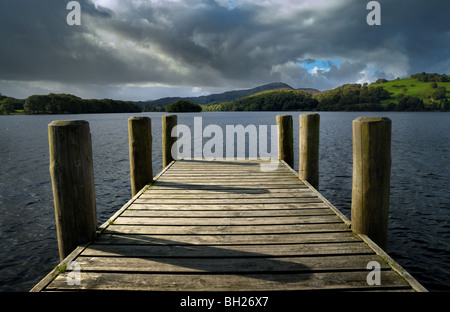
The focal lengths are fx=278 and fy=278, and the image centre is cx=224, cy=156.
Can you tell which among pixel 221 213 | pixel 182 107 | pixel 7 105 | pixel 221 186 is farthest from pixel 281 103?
pixel 221 213

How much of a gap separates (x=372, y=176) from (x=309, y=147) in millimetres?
3099

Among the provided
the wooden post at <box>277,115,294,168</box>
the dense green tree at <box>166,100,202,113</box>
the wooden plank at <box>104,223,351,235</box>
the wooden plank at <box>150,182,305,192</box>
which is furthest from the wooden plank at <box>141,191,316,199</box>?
the dense green tree at <box>166,100,202,113</box>

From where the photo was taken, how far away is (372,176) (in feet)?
11.0

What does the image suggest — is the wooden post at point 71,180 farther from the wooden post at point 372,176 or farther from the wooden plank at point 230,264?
the wooden post at point 372,176

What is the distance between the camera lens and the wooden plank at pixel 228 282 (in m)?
2.51

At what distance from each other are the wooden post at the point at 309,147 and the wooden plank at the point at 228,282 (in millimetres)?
3876

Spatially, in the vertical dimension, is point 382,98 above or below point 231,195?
above

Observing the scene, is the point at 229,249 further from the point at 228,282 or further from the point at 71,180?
the point at 71,180

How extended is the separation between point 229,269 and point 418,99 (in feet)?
418

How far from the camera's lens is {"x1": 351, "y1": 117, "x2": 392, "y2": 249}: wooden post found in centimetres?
328

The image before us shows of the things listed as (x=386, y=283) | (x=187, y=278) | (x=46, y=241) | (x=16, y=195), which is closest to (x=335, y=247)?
(x=386, y=283)

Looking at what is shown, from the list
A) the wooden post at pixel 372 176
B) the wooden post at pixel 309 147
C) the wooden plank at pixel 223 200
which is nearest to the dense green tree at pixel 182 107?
the wooden post at pixel 309 147

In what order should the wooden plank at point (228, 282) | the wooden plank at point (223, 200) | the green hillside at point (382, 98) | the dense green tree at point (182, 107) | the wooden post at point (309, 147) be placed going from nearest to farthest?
A: the wooden plank at point (228, 282) < the wooden plank at point (223, 200) < the wooden post at point (309, 147) < the green hillside at point (382, 98) < the dense green tree at point (182, 107)

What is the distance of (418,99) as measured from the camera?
104750 mm
